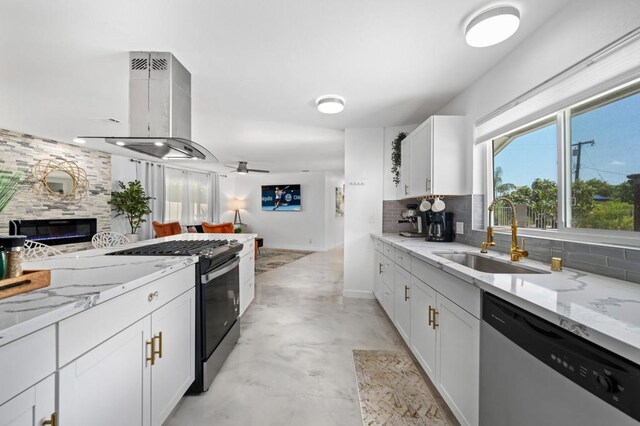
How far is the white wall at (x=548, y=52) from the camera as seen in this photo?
126 cm

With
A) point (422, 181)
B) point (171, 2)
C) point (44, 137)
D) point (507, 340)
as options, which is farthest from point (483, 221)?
point (44, 137)

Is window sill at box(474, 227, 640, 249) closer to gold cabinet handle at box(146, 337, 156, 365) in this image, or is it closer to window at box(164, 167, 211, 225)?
gold cabinet handle at box(146, 337, 156, 365)

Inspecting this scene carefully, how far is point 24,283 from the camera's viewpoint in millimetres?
960

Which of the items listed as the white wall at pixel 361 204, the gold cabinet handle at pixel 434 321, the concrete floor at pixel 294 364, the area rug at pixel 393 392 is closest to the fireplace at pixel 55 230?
the concrete floor at pixel 294 364

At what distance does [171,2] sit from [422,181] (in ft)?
7.78

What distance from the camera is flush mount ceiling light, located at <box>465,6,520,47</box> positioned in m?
1.51

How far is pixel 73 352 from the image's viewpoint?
2.88 feet

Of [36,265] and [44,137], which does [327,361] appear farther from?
[44,137]

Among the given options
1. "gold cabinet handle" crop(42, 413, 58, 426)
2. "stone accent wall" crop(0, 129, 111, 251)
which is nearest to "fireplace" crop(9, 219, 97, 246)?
"stone accent wall" crop(0, 129, 111, 251)

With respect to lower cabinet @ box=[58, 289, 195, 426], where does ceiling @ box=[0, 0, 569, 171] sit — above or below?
above

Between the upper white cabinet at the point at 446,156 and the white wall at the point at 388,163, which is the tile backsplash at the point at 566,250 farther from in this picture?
the white wall at the point at 388,163

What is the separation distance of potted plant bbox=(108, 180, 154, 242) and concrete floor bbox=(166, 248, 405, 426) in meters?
3.57

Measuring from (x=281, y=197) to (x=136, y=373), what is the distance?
767 centimetres

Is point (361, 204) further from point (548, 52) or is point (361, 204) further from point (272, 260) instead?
point (272, 260)
